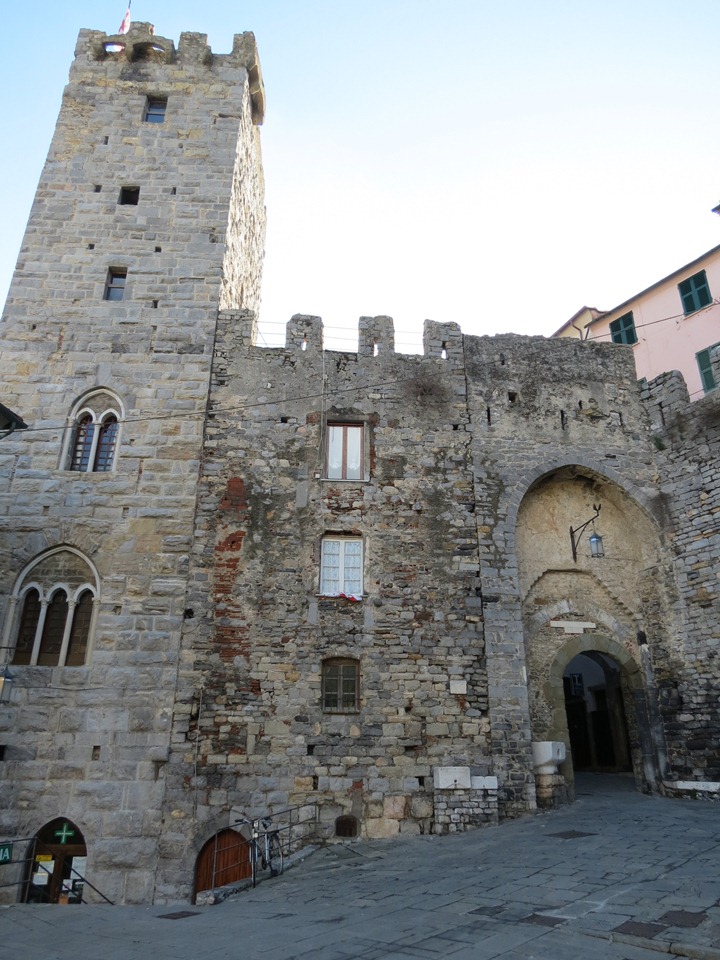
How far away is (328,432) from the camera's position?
1350cm

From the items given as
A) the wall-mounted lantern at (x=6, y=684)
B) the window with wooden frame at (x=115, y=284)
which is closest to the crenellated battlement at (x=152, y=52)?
the window with wooden frame at (x=115, y=284)

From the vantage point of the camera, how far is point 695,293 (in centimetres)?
1911

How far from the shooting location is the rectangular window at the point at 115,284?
46.5 feet

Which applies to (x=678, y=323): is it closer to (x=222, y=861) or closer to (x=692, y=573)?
(x=692, y=573)

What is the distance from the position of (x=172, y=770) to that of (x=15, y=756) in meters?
2.48

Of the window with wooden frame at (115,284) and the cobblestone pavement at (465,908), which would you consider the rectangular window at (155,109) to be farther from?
the cobblestone pavement at (465,908)

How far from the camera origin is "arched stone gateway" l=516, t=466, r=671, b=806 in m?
12.6

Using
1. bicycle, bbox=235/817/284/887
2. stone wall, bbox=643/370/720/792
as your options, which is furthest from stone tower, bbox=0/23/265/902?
stone wall, bbox=643/370/720/792

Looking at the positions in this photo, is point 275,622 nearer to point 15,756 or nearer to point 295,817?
point 295,817

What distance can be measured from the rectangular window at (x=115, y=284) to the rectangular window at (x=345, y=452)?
5.46 m

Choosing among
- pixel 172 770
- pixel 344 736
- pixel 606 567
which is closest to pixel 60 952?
pixel 172 770

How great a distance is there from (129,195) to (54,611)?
9.56 meters

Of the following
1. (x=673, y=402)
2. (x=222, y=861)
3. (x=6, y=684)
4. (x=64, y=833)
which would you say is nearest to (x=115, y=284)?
(x=6, y=684)

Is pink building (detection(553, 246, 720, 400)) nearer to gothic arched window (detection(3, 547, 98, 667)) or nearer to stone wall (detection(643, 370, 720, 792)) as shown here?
stone wall (detection(643, 370, 720, 792))
